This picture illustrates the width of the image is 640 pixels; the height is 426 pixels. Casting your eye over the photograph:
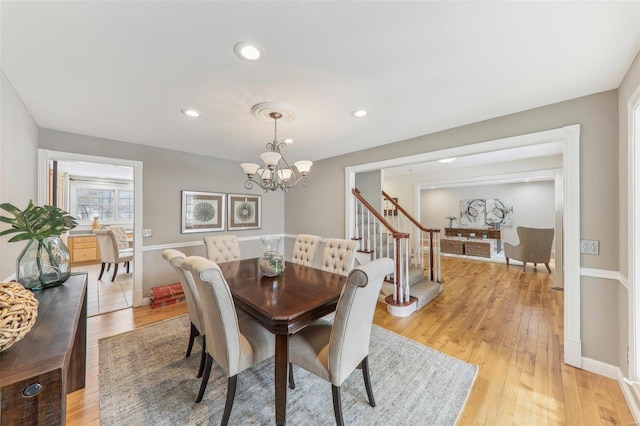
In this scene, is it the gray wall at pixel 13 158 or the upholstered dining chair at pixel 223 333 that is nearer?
the upholstered dining chair at pixel 223 333

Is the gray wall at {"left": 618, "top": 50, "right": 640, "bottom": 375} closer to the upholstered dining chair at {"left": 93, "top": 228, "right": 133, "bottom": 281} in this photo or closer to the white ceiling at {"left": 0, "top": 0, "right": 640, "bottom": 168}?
the white ceiling at {"left": 0, "top": 0, "right": 640, "bottom": 168}

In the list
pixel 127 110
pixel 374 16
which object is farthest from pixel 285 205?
pixel 374 16

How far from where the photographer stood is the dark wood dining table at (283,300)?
1.45 meters

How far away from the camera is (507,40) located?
55.1 inches

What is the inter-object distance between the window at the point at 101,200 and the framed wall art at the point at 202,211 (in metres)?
4.29

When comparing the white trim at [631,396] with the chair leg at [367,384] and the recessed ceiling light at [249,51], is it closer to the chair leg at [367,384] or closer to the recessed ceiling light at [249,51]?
the chair leg at [367,384]

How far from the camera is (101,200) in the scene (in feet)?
21.2

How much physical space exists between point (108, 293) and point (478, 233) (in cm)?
926

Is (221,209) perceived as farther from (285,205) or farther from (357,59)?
(357,59)

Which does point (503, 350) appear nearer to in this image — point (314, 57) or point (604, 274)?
point (604, 274)

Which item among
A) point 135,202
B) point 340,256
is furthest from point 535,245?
point 135,202

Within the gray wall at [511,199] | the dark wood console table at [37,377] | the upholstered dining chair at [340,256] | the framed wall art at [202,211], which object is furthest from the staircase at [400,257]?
the gray wall at [511,199]

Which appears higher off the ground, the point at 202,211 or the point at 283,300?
the point at 202,211

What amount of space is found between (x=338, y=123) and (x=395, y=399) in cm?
262
